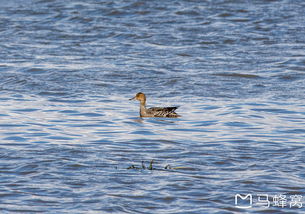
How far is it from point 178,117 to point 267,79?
3.55 meters

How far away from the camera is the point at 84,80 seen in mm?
13789

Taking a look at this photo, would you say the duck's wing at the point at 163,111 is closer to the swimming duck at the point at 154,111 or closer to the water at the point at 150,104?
the swimming duck at the point at 154,111

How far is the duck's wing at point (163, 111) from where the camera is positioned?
36.6 feet

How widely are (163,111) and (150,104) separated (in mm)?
1250

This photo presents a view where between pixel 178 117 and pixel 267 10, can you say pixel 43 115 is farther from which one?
pixel 267 10

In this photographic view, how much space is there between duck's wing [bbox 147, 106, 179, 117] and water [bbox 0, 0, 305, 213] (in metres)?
0.12

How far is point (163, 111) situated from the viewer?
1138 cm

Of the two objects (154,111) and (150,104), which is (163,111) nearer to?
(154,111)

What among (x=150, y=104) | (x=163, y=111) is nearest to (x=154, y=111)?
(x=163, y=111)

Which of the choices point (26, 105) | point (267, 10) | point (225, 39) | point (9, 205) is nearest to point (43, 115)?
point (26, 105)

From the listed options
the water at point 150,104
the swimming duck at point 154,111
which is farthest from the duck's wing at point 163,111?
the water at point 150,104

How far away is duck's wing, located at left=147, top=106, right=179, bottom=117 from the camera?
36.6 ft

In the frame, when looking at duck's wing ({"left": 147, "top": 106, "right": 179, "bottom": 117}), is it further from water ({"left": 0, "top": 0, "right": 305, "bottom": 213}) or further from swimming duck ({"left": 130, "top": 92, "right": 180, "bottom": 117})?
water ({"left": 0, "top": 0, "right": 305, "bottom": 213})

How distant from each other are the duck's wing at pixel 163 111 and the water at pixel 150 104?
0.12m
